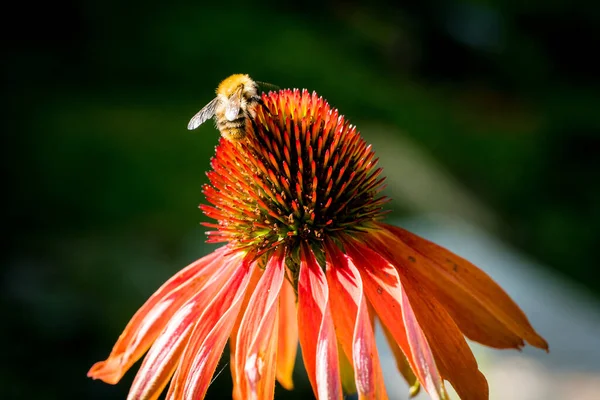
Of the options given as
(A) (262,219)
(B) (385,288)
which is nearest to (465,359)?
(B) (385,288)

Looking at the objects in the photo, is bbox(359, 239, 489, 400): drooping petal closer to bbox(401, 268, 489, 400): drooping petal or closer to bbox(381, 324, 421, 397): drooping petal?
bbox(401, 268, 489, 400): drooping petal

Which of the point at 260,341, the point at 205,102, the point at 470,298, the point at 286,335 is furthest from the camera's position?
the point at 205,102

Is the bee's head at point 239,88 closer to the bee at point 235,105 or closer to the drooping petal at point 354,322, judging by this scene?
the bee at point 235,105

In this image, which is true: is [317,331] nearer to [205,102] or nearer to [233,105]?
[233,105]

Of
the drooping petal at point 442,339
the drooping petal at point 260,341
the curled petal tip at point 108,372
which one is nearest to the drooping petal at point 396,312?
the drooping petal at point 442,339

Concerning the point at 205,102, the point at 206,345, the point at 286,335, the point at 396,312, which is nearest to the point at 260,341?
the point at 206,345

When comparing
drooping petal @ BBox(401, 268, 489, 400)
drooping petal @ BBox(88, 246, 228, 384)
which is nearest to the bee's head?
drooping petal @ BBox(88, 246, 228, 384)
